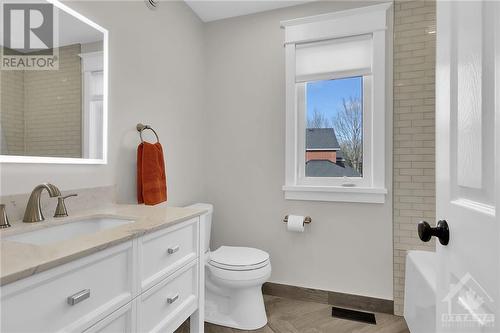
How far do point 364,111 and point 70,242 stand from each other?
2.09m

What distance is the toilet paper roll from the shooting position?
221 centimetres

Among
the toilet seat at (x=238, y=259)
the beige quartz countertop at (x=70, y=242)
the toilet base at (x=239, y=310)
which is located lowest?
the toilet base at (x=239, y=310)

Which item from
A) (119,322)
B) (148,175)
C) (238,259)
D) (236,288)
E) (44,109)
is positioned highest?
(44,109)

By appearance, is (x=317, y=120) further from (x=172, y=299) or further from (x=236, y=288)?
(x=172, y=299)

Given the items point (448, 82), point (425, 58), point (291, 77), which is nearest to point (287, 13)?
point (291, 77)

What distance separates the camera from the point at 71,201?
1385 mm

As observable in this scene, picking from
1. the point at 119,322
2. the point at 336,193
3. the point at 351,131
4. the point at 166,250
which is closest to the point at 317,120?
the point at 351,131

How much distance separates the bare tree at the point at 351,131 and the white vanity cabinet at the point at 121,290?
1.41 metres

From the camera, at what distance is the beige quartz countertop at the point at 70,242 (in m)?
0.67

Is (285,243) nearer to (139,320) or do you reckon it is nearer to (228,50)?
(139,320)

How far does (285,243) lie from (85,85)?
1.83 metres

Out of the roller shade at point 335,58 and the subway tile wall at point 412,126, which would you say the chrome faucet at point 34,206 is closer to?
the roller shade at point 335,58

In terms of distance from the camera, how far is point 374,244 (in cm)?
212

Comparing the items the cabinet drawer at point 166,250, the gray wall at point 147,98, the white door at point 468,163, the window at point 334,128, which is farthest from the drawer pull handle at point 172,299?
the window at point 334,128
